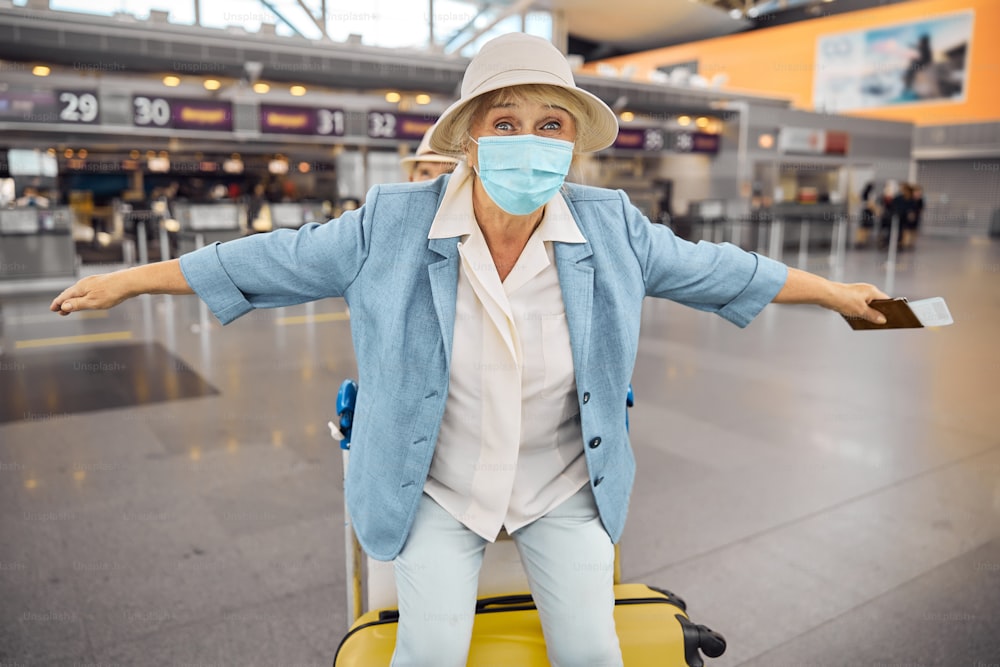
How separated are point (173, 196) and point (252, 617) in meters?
17.2

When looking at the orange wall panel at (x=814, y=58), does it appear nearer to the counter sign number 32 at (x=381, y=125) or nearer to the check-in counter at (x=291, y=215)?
the counter sign number 32 at (x=381, y=125)

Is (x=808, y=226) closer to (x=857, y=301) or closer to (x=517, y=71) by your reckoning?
(x=857, y=301)

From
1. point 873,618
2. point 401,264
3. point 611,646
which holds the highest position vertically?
point 401,264

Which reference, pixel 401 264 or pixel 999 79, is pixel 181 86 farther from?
pixel 999 79

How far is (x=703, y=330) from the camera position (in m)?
7.36

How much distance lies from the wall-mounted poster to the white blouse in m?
29.5

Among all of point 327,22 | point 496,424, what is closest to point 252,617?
point 496,424

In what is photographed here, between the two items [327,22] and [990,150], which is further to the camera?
[990,150]

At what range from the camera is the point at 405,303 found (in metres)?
1.46

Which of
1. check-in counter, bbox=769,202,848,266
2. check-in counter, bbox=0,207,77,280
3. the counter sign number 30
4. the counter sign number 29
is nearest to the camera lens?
check-in counter, bbox=0,207,77,280

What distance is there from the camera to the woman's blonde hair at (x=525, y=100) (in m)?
1.50

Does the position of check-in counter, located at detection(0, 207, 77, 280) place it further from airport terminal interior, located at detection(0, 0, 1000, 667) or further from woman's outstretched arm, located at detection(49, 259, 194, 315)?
woman's outstretched arm, located at detection(49, 259, 194, 315)

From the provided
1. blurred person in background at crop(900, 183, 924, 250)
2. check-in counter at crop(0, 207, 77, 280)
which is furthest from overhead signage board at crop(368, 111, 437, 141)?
blurred person in background at crop(900, 183, 924, 250)

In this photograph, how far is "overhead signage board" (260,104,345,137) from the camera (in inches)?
486
